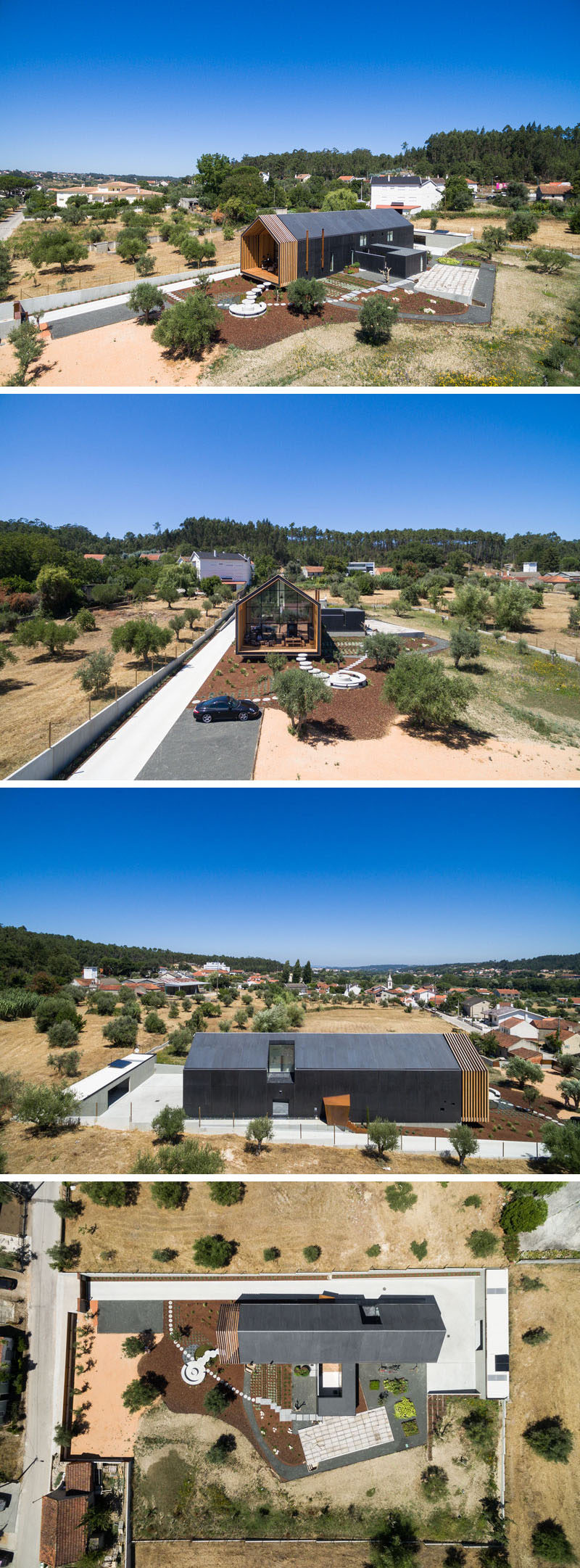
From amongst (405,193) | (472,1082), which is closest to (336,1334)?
(472,1082)

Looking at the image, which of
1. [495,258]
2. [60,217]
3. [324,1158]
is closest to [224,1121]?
[324,1158]

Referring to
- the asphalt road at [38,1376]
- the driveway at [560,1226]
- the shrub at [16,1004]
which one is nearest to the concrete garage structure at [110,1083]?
the shrub at [16,1004]

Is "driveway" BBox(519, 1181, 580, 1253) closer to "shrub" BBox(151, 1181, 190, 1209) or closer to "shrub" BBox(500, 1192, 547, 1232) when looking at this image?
"shrub" BBox(500, 1192, 547, 1232)

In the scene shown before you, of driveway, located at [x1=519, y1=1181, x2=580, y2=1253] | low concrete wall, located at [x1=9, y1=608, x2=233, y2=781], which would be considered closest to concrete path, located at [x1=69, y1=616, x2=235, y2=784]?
low concrete wall, located at [x1=9, y1=608, x2=233, y2=781]

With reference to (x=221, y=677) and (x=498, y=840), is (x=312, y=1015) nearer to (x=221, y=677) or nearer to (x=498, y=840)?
(x=498, y=840)

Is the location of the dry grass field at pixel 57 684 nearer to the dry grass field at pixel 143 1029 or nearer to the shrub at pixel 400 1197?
the dry grass field at pixel 143 1029

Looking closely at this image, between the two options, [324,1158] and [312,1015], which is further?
[312,1015]

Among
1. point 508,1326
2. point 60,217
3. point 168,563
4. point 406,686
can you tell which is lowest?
point 508,1326
